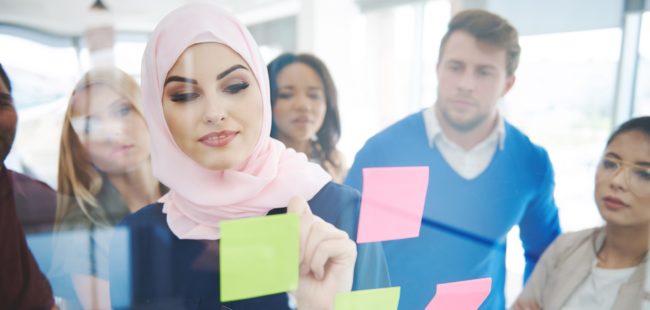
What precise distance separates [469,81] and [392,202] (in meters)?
0.33

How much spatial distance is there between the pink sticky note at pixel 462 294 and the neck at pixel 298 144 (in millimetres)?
469

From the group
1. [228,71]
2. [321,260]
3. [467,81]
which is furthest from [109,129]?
[467,81]

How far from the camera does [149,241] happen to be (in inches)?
31.3

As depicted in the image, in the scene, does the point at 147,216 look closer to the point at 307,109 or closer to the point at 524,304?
the point at 307,109

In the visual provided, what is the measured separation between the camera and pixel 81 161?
0.76m

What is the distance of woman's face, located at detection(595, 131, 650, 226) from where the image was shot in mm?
1053

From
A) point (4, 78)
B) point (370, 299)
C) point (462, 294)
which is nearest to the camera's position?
point (4, 78)

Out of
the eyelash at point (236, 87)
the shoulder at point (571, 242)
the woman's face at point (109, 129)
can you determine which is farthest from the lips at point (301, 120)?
the shoulder at point (571, 242)

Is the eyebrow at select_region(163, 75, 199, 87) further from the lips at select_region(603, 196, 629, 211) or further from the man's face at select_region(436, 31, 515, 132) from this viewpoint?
the lips at select_region(603, 196, 629, 211)

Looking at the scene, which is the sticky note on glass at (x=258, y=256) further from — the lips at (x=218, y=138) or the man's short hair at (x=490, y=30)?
the man's short hair at (x=490, y=30)

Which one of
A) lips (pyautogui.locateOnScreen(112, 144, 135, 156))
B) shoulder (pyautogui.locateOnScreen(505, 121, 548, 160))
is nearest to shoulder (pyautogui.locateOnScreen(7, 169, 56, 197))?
lips (pyautogui.locateOnScreen(112, 144, 135, 156))

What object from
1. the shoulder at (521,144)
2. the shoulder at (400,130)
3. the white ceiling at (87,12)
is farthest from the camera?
the shoulder at (521,144)

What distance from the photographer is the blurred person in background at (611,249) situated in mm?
1062

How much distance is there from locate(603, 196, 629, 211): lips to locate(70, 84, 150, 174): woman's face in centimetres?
108
